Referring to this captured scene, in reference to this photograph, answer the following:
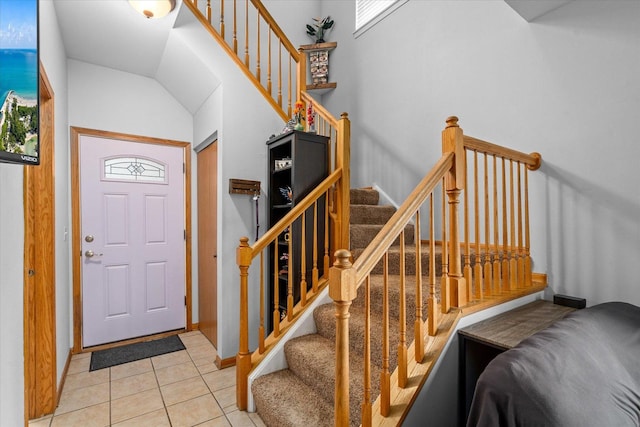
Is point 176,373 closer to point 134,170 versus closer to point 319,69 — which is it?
point 134,170

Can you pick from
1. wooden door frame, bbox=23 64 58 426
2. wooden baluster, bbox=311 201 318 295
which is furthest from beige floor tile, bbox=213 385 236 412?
wooden door frame, bbox=23 64 58 426

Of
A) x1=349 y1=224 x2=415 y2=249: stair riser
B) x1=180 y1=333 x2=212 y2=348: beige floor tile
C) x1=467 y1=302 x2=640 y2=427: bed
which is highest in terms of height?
x1=349 y1=224 x2=415 y2=249: stair riser

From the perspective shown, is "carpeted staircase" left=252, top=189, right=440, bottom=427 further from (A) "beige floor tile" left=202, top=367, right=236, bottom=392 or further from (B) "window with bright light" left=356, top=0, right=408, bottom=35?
(B) "window with bright light" left=356, top=0, right=408, bottom=35

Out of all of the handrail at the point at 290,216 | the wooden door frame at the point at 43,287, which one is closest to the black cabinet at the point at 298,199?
the handrail at the point at 290,216

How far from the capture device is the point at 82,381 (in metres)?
2.49

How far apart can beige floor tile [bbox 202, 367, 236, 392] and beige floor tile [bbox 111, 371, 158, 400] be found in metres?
0.39

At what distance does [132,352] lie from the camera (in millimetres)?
3012

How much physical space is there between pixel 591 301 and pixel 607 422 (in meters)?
1.34

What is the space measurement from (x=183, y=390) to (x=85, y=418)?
592 mm

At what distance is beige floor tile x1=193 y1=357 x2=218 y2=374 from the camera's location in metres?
2.68

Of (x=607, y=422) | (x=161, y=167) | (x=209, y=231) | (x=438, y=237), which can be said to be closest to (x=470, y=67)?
(x=438, y=237)

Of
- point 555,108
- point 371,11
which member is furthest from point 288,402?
point 371,11

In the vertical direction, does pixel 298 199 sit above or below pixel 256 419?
above

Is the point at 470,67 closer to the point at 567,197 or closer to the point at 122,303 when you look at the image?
the point at 567,197
